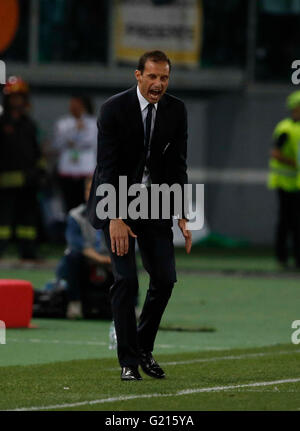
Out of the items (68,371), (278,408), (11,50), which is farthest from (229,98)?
(278,408)

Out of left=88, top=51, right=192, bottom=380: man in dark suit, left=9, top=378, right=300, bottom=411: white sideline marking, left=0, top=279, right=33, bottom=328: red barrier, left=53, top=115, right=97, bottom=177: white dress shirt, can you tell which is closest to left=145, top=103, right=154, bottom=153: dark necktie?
left=88, top=51, right=192, bottom=380: man in dark suit

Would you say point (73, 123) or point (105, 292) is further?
point (73, 123)

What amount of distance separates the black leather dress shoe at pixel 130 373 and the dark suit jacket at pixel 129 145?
0.91 m

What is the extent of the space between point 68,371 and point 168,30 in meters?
15.2

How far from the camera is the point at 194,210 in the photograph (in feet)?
82.0

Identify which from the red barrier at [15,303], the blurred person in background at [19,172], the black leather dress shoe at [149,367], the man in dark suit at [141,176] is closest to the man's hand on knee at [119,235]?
the man in dark suit at [141,176]

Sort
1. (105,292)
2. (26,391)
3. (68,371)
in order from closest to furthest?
(26,391) < (68,371) < (105,292)

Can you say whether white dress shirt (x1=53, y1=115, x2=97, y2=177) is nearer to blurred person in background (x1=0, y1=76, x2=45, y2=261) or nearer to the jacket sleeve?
blurred person in background (x1=0, y1=76, x2=45, y2=261)

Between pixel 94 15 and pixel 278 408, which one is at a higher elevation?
pixel 94 15

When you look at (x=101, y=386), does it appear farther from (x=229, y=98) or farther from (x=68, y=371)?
(x=229, y=98)

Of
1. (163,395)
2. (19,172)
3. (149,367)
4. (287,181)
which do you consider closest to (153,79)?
(149,367)
